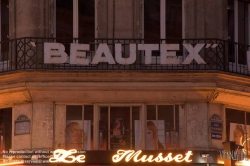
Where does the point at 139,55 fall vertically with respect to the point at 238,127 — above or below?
above

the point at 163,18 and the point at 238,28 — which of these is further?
the point at 238,28

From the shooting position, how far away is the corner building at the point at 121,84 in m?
30.7

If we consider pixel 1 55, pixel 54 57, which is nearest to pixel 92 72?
pixel 54 57

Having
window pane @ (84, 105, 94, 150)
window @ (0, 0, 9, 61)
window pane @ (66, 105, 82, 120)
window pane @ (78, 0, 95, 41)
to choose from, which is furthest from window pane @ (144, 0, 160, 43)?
Answer: window @ (0, 0, 9, 61)

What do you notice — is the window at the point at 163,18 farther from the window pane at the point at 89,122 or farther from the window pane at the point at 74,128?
the window pane at the point at 74,128

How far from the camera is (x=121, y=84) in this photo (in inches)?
1214

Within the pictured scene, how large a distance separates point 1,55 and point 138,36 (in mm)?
4043

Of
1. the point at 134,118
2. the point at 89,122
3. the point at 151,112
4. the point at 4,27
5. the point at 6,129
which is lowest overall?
the point at 6,129

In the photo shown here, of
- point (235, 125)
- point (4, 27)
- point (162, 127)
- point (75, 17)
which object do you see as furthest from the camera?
point (4, 27)

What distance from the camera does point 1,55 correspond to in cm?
3219

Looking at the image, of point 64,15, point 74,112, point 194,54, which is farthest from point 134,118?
point 64,15

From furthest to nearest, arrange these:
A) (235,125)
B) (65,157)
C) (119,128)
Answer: (235,125), (119,128), (65,157)

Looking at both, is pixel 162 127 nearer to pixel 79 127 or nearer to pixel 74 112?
pixel 79 127

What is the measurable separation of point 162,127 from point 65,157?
290 centimetres
